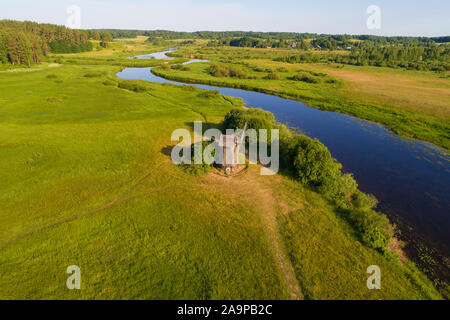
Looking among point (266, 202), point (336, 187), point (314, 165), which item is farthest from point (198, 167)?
point (336, 187)

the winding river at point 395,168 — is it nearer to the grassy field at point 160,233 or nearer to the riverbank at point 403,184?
the riverbank at point 403,184

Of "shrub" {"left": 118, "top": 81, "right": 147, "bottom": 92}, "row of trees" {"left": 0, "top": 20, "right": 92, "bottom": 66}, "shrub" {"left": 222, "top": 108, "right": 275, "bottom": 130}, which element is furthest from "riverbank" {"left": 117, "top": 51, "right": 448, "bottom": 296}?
"row of trees" {"left": 0, "top": 20, "right": 92, "bottom": 66}

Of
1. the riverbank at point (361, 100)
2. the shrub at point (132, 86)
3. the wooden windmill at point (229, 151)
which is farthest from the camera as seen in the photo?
the shrub at point (132, 86)

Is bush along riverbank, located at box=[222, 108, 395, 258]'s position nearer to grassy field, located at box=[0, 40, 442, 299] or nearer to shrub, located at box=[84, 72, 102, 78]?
grassy field, located at box=[0, 40, 442, 299]

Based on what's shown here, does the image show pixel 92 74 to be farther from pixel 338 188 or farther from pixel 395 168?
pixel 395 168

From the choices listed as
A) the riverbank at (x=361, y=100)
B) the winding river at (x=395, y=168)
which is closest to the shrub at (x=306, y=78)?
the riverbank at (x=361, y=100)
